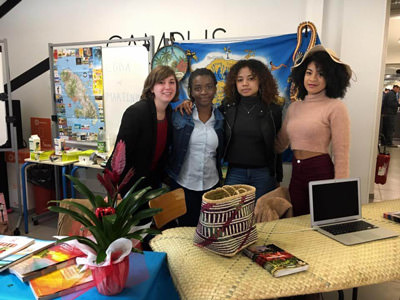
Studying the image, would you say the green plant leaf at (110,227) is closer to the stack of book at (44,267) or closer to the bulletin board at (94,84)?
the stack of book at (44,267)

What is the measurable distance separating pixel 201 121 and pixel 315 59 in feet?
2.67

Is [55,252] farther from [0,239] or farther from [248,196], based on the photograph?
[248,196]

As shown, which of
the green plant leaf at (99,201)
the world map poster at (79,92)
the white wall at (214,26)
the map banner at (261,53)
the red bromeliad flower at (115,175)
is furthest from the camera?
the world map poster at (79,92)

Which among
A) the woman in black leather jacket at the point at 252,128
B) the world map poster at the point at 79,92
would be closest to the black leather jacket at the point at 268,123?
the woman in black leather jacket at the point at 252,128

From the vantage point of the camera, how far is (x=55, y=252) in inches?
50.0

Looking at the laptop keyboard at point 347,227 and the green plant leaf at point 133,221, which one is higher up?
the green plant leaf at point 133,221

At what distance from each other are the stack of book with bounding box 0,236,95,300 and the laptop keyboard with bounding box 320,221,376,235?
1036mm

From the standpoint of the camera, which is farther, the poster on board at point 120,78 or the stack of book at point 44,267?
the poster on board at point 120,78

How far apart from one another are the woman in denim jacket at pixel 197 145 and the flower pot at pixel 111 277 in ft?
3.53

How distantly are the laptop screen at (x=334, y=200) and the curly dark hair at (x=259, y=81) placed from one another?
0.78 m

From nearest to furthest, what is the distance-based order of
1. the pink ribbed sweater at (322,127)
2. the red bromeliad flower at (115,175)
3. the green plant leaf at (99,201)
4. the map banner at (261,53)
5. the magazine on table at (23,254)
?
the red bromeliad flower at (115,175) < the green plant leaf at (99,201) < the magazine on table at (23,254) < the pink ribbed sweater at (322,127) < the map banner at (261,53)

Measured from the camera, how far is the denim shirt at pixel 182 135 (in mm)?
2045

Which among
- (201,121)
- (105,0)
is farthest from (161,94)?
(105,0)

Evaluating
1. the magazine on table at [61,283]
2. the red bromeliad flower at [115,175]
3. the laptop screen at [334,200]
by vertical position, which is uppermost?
the red bromeliad flower at [115,175]
